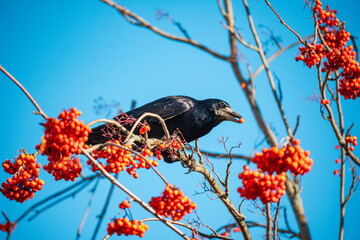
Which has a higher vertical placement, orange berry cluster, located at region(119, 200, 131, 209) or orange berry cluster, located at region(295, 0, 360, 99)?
orange berry cluster, located at region(295, 0, 360, 99)

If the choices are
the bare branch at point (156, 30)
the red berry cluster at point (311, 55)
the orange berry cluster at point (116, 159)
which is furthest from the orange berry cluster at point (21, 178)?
the bare branch at point (156, 30)

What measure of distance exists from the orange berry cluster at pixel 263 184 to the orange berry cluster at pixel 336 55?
2.24m

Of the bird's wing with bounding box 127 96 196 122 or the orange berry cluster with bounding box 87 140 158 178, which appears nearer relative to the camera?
the orange berry cluster with bounding box 87 140 158 178

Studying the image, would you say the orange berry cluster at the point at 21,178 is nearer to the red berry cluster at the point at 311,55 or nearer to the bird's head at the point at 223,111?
the red berry cluster at the point at 311,55

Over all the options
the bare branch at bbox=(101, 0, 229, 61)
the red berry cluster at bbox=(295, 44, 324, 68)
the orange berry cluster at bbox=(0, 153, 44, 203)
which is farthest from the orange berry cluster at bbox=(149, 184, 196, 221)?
the bare branch at bbox=(101, 0, 229, 61)

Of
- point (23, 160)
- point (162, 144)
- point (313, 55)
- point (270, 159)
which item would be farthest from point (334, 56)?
point (23, 160)

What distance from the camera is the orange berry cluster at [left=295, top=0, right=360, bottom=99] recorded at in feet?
14.4

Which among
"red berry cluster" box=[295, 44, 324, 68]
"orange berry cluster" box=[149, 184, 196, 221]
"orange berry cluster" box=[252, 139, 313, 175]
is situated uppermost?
"red berry cluster" box=[295, 44, 324, 68]

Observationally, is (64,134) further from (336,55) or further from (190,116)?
(190,116)

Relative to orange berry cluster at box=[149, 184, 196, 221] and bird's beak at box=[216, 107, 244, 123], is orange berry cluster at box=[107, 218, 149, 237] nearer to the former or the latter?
orange berry cluster at box=[149, 184, 196, 221]

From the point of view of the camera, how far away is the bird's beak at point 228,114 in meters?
5.96

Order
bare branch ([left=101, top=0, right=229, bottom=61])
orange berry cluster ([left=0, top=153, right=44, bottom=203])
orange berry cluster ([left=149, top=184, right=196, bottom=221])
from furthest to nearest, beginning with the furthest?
bare branch ([left=101, top=0, right=229, bottom=61]) < orange berry cluster ([left=0, top=153, right=44, bottom=203]) < orange berry cluster ([left=149, top=184, right=196, bottom=221])

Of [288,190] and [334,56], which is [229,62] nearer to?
[288,190]

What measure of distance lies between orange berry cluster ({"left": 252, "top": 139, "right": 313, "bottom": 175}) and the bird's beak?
3.37m
